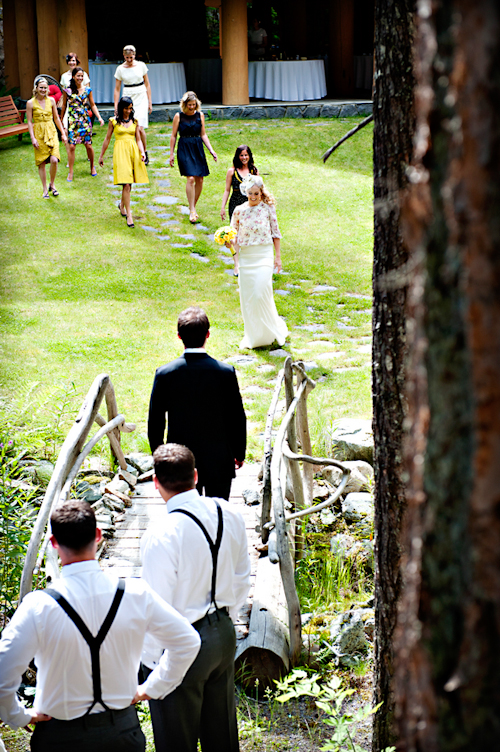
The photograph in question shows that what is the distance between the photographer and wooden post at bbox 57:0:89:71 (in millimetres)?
16219

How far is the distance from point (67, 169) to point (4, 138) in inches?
98.7

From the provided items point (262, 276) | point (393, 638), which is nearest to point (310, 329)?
point (262, 276)

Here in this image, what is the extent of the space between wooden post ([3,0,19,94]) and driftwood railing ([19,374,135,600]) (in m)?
15.1

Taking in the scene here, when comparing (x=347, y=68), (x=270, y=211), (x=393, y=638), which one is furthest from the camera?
(x=347, y=68)

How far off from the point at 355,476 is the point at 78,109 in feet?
30.9

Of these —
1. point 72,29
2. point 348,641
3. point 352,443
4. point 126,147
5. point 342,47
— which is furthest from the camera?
point 342,47

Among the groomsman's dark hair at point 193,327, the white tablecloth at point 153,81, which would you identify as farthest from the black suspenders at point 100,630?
the white tablecloth at point 153,81

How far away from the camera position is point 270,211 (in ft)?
27.5

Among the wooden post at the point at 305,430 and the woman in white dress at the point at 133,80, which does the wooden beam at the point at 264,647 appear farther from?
the woman in white dress at the point at 133,80

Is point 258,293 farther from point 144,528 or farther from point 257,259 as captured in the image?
point 144,528

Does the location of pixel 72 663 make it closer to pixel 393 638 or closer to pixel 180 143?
pixel 393 638

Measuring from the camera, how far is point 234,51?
57.2ft

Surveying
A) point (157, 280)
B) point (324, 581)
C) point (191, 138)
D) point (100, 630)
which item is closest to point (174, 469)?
point (100, 630)

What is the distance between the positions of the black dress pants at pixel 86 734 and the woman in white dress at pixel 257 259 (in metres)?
6.28
